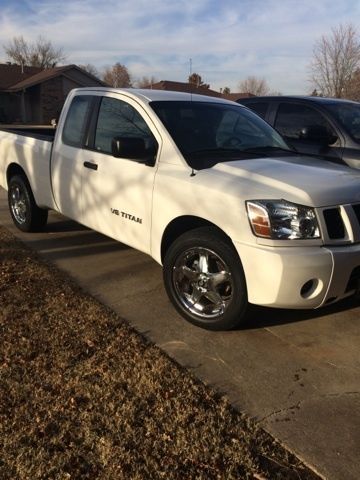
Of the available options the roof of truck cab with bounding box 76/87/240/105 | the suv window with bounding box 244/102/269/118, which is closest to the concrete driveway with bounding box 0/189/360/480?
the roof of truck cab with bounding box 76/87/240/105

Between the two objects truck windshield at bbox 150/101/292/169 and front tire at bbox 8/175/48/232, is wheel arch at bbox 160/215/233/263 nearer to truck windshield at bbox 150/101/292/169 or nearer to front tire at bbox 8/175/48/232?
truck windshield at bbox 150/101/292/169

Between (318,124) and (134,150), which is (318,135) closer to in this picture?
(318,124)

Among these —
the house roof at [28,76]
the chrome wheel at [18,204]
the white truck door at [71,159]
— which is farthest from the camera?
the house roof at [28,76]

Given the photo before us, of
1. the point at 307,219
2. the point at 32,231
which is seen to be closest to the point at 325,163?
the point at 307,219

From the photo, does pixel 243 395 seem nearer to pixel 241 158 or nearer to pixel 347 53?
pixel 241 158

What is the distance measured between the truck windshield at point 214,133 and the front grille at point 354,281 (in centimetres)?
135

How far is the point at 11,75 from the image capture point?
4484cm

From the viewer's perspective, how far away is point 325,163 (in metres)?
4.30

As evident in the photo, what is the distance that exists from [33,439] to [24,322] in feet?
4.60

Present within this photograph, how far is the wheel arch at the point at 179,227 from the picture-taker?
3832 millimetres

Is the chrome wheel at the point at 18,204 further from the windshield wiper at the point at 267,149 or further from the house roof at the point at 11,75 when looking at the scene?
the house roof at the point at 11,75

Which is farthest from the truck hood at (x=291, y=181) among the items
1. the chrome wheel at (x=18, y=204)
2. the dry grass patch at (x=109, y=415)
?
the chrome wheel at (x=18, y=204)

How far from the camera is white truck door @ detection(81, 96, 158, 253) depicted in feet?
13.9

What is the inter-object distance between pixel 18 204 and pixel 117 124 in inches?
100
